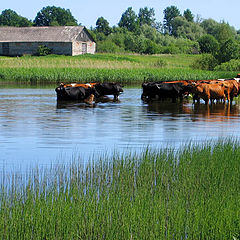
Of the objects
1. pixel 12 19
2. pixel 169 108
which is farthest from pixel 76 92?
pixel 12 19

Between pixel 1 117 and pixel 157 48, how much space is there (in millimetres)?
102972

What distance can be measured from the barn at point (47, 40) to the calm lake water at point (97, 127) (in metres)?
65.0

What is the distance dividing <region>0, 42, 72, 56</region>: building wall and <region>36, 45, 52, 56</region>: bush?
3.75ft

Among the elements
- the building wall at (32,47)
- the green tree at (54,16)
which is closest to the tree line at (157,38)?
the green tree at (54,16)

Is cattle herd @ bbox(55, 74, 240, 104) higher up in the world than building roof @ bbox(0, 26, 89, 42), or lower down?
lower down

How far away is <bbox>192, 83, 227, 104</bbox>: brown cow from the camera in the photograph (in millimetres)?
29281

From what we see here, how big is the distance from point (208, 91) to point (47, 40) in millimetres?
70316

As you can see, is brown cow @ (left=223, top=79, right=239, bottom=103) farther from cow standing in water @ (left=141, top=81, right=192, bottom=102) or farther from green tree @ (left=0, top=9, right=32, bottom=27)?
green tree @ (left=0, top=9, right=32, bottom=27)

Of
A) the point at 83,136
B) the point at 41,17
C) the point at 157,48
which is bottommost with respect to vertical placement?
the point at 83,136

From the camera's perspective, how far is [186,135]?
17.8 metres

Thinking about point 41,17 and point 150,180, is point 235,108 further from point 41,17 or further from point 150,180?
point 41,17

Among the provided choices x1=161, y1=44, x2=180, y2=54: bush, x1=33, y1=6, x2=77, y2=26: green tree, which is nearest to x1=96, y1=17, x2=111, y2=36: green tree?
x1=33, y1=6, x2=77, y2=26: green tree

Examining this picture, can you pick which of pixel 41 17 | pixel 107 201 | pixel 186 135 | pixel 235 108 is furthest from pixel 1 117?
pixel 41 17

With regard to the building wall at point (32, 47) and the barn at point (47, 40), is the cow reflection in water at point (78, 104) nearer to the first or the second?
the barn at point (47, 40)
